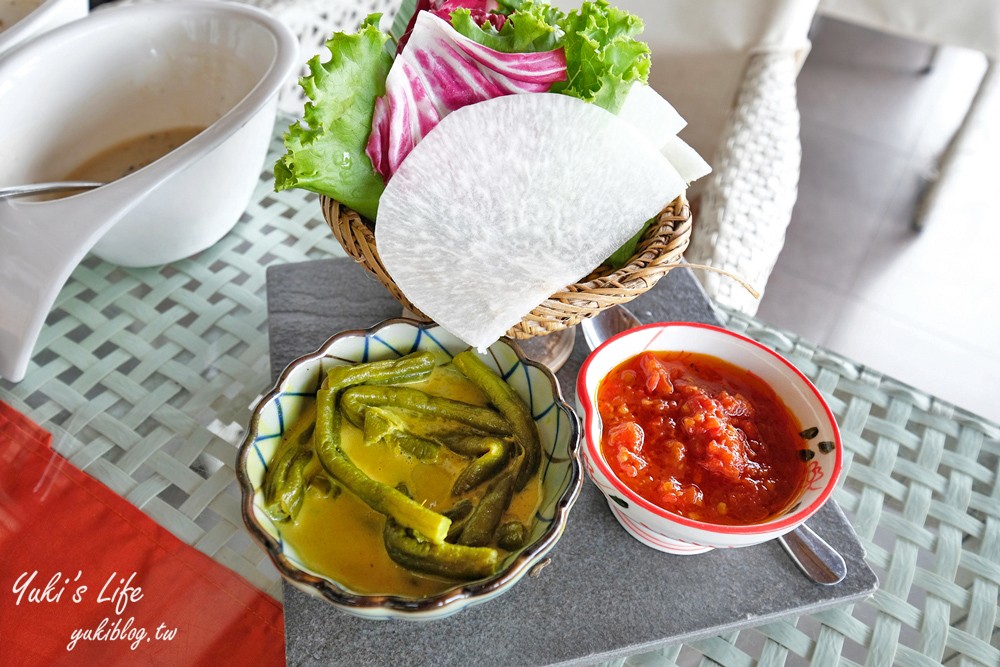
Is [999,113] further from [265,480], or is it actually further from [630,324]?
[265,480]

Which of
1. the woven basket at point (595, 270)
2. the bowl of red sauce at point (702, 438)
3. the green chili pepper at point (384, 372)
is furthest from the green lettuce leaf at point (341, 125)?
the bowl of red sauce at point (702, 438)

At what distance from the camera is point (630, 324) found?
76cm

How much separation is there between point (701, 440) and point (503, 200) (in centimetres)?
24

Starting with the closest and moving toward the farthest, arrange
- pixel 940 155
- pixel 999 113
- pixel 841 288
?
pixel 841 288
pixel 999 113
pixel 940 155

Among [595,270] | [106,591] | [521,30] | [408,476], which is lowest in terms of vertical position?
[106,591]

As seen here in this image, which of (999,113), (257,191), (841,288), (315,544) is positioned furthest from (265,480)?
(999,113)

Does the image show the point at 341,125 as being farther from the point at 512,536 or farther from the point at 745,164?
the point at 745,164

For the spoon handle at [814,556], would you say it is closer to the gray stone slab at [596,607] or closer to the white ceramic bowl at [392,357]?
the gray stone slab at [596,607]

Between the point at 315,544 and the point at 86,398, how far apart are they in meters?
0.35

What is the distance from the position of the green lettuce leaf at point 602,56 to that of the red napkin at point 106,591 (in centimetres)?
49

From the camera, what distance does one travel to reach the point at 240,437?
0.71 meters

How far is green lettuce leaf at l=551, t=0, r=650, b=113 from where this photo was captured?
1.87 feet

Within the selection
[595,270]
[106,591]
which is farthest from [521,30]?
[106,591]

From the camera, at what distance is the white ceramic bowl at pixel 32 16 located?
0.86 metres
